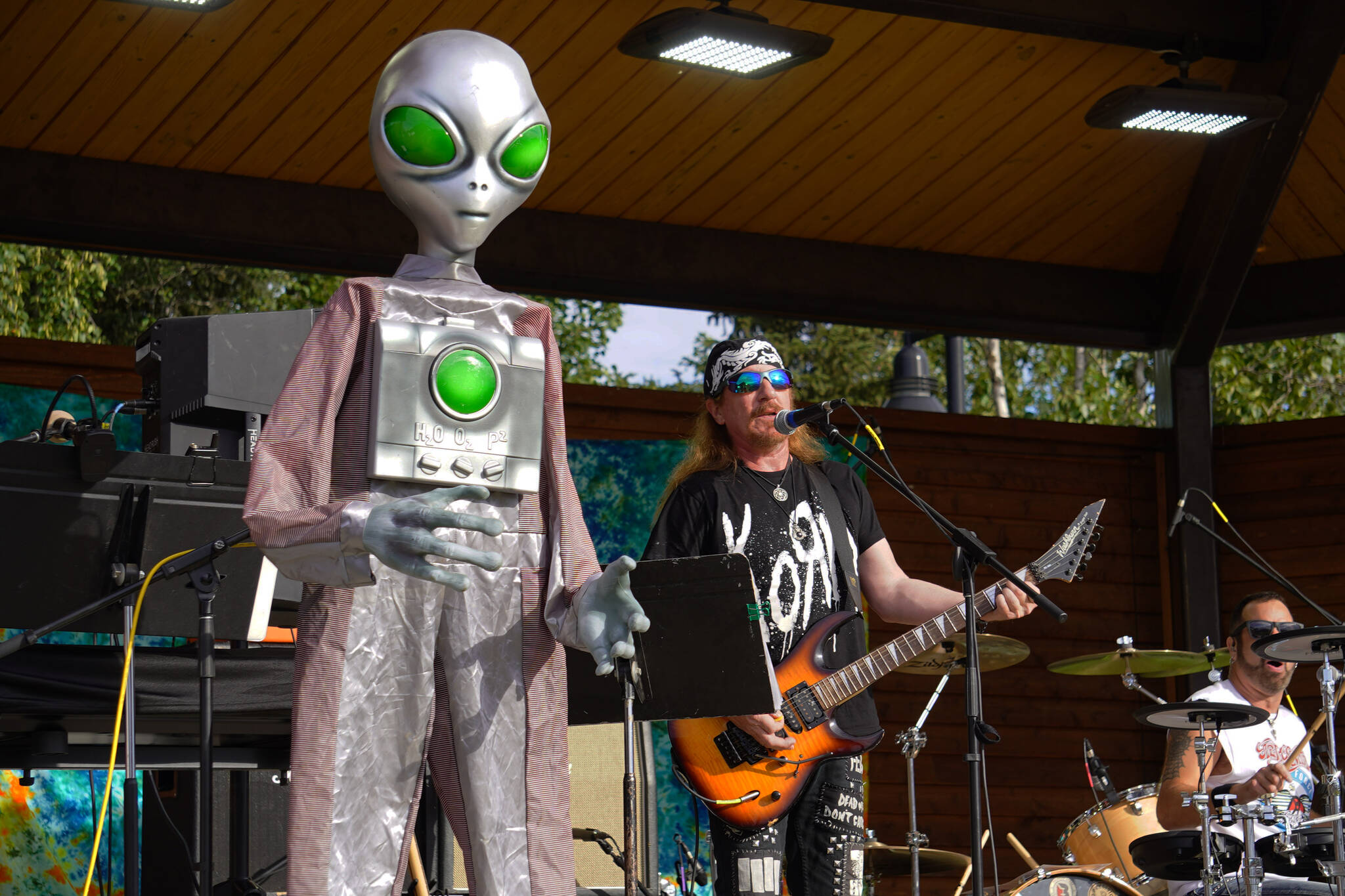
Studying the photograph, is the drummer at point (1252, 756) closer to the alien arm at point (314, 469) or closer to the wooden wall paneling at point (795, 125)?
the wooden wall paneling at point (795, 125)

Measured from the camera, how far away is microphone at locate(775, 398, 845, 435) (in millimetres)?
3486

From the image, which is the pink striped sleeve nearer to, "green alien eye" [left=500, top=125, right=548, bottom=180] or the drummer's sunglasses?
"green alien eye" [left=500, top=125, right=548, bottom=180]

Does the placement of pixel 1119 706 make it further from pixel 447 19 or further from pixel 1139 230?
pixel 447 19

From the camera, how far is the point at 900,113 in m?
6.45

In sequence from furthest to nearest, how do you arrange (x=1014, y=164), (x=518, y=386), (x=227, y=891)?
(x=1014, y=164) < (x=227, y=891) < (x=518, y=386)

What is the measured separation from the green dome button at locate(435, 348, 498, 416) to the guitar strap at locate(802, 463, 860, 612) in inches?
57.5

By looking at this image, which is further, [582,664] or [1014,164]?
[1014,164]

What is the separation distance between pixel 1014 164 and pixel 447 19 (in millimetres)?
2611

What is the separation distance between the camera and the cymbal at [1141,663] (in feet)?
19.1

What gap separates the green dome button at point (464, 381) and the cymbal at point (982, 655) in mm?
3077

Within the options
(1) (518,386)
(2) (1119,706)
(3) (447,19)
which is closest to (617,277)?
(3) (447,19)

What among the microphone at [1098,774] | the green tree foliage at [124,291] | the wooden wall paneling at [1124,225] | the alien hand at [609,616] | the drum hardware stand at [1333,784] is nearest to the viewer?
the alien hand at [609,616]

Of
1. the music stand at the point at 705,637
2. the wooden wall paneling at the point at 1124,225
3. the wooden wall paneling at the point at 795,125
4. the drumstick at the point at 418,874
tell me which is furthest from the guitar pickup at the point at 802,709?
the wooden wall paneling at the point at 1124,225

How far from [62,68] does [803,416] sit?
3.41 m
